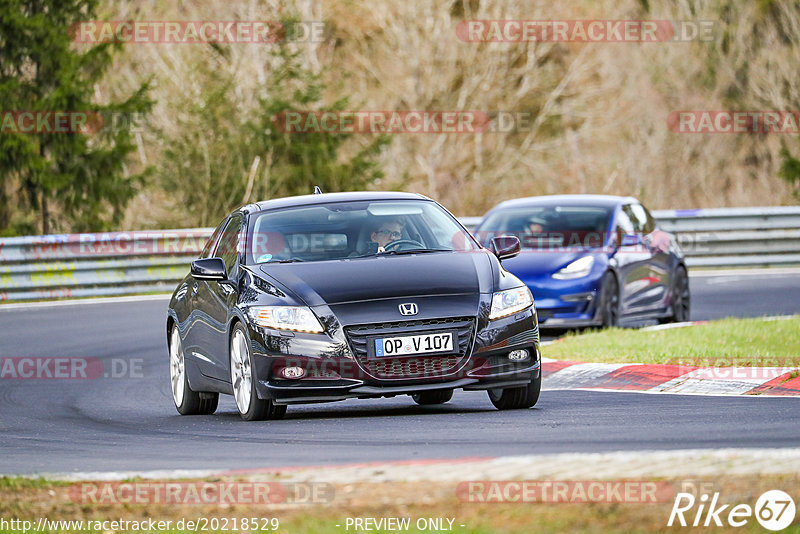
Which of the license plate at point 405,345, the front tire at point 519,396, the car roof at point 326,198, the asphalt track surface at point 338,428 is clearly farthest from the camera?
the car roof at point 326,198

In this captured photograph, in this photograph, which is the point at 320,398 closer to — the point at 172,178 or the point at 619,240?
the point at 619,240

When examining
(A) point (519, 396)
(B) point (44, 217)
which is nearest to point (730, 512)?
(A) point (519, 396)

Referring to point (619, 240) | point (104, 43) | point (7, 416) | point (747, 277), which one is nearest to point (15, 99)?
Result: point (104, 43)

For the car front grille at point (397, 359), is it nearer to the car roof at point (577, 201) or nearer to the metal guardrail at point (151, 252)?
the car roof at point (577, 201)

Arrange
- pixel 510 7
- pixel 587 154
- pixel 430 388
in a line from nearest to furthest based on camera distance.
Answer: pixel 430 388 → pixel 510 7 → pixel 587 154

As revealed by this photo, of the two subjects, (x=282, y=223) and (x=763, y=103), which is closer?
(x=282, y=223)

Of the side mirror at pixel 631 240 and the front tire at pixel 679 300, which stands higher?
the side mirror at pixel 631 240

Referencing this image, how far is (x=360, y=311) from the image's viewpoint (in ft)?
32.5

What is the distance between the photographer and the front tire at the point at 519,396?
1060 centimetres

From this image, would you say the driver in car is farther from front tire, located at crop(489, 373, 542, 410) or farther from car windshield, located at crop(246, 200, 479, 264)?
front tire, located at crop(489, 373, 542, 410)

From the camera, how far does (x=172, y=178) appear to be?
1276 inches

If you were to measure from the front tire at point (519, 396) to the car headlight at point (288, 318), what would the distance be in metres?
1.56

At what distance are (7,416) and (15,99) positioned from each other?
2023cm

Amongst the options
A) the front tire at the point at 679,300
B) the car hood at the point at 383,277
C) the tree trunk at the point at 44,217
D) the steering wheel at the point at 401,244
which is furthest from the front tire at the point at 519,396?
the tree trunk at the point at 44,217
